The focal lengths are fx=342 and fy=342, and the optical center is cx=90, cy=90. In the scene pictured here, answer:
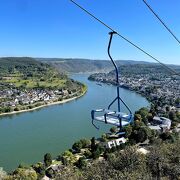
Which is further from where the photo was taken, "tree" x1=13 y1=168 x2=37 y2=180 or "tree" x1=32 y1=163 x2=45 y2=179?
"tree" x1=32 y1=163 x2=45 y2=179

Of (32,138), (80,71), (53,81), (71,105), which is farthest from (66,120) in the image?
(80,71)

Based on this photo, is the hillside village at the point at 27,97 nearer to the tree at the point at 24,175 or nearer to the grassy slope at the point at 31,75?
the grassy slope at the point at 31,75

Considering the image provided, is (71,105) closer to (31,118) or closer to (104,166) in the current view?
(31,118)

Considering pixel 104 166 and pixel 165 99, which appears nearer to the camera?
pixel 104 166

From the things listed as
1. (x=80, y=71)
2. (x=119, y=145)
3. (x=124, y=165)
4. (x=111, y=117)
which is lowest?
(x=80, y=71)

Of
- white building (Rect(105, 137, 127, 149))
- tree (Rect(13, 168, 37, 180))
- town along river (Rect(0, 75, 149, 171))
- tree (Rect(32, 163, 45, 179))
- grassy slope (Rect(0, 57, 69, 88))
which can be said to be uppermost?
tree (Rect(13, 168, 37, 180))

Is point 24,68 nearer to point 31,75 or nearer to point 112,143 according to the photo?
point 31,75

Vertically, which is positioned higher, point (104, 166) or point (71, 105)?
point (104, 166)

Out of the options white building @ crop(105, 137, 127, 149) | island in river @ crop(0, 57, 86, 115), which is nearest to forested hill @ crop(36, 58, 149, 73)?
island in river @ crop(0, 57, 86, 115)

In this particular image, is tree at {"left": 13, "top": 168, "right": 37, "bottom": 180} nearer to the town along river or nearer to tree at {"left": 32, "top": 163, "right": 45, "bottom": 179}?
tree at {"left": 32, "top": 163, "right": 45, "bottom": 179}
